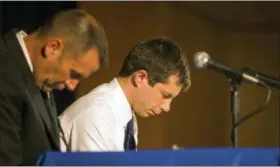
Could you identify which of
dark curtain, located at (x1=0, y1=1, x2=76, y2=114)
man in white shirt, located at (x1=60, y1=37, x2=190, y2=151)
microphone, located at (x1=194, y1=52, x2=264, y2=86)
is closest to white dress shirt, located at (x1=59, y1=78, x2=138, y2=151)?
man in white shirt, located at (x1=60, y1=37, x2=190, y2=151)

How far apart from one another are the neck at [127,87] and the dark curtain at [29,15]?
56.4 inches

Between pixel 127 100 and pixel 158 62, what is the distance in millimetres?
149

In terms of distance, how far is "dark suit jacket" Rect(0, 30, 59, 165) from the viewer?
1.33m

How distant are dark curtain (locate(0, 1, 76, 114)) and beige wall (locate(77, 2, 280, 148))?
0.55 feet

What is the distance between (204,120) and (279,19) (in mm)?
890

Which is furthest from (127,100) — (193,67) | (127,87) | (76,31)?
(193,67)

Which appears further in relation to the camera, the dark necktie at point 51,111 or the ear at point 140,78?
the ear at point 140,78

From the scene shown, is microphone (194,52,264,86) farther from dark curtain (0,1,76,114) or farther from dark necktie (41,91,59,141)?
dark curtain (0,1,76,114)

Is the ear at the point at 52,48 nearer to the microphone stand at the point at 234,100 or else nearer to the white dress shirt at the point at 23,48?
the white dress shirt at the point at 23,48

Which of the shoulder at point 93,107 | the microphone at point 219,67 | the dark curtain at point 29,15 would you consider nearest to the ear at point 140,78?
the shoulder at point 93,107

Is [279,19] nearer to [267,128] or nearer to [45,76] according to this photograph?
[267,128]

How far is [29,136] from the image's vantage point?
1.35 metres

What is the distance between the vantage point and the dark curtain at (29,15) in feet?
10.2

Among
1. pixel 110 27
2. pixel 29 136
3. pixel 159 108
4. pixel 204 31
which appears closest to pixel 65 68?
pixel 29 136
